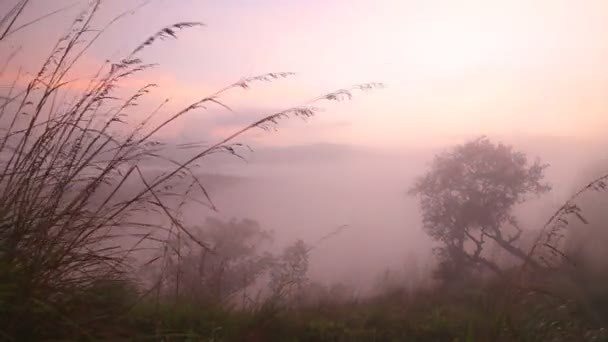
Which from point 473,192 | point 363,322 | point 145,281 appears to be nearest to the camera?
point 145,281

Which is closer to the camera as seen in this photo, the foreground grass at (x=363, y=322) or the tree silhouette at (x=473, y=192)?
the foreground grass at (x=363, y=322)

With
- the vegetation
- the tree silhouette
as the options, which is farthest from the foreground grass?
the tree silhouette

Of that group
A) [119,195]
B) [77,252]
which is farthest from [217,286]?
[77,252]

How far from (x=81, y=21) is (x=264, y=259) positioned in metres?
6.76

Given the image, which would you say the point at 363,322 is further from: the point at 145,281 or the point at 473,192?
the point at 473,192

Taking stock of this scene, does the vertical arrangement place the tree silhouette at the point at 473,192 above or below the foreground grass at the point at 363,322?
above

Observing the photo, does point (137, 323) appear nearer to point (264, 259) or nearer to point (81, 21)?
point (81, 21)

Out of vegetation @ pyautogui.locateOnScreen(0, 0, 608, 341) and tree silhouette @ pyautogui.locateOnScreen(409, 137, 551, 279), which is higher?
tree silhouette @ pyautogui.locateOnScreen(409, 137, 551, 279)

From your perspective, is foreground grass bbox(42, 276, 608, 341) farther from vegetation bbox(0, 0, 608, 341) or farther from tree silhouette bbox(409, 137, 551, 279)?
tree silhouette bbox(409, 137, 551, 279)

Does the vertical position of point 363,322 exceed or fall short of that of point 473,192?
it falls short

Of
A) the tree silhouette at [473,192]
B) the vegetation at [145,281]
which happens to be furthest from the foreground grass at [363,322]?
the tree silhouette at [473,192]

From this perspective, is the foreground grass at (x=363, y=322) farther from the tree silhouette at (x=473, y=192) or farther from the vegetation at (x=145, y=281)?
the tree silhouette at (x=473, y=192)

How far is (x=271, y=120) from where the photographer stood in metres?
2.26

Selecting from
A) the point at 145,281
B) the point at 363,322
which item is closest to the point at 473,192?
the point at 363,322
